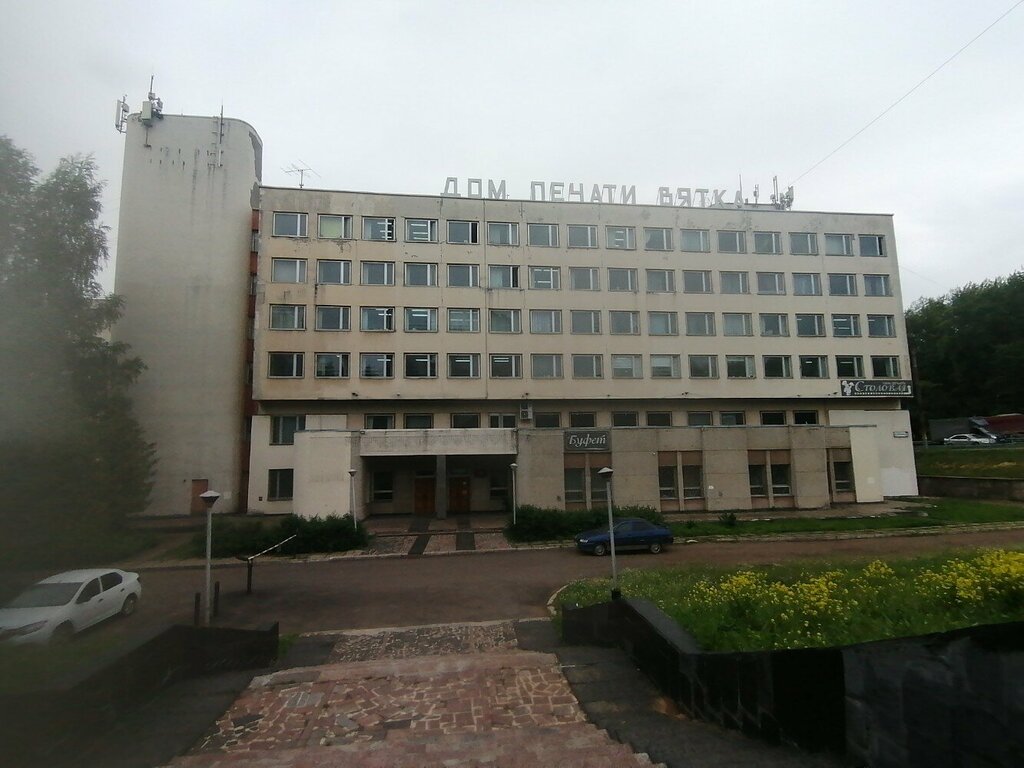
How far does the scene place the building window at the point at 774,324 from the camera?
36.0 meters

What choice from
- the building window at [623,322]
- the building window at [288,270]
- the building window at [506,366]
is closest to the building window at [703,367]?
the building window at [623,322]

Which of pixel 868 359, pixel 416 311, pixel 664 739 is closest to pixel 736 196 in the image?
pixel 868 359

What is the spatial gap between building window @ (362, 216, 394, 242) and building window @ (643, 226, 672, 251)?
16.1 meters

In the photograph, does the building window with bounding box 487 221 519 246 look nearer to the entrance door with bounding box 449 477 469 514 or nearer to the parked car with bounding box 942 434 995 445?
the entrance door with bounding box 449 477 469 514

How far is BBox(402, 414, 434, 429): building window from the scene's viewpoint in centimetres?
3325

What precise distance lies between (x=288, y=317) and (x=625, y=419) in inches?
836

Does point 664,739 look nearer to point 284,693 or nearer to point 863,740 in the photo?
point 863,740

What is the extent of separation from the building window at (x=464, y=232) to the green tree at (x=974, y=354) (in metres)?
47.0

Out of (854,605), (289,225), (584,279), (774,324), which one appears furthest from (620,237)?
(854,605)

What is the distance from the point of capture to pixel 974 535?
22500mm

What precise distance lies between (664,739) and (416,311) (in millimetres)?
29861

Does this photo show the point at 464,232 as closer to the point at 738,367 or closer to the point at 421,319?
the point at 421,319

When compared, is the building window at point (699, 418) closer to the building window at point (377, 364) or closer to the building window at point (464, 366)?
the building window at point (464, 366)

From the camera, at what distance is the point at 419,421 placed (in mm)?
33375
